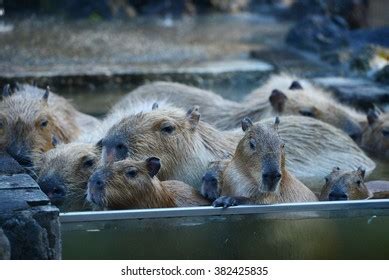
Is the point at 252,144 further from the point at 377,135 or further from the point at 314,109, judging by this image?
the point at 377,135

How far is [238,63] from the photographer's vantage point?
9.48m

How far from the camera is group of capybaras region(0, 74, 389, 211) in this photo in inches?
177

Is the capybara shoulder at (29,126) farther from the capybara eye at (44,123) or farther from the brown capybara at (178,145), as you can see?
the brown capybara at (178,145)

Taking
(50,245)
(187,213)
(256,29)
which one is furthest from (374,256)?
(256,29)

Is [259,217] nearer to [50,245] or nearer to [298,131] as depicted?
[50,245]

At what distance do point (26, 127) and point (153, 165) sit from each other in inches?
54.1

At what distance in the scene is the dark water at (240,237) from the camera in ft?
14.1

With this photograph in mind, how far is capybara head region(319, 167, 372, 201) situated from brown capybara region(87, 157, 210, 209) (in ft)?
2.77

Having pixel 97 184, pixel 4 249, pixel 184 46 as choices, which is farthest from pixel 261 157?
pixel 184 46

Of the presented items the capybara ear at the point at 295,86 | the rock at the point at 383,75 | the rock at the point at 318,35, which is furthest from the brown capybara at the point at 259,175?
the rock at the point at 318,35

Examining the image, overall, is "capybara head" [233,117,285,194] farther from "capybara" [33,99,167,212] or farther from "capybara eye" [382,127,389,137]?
"capybara eye" [382,127,389,137]
